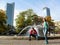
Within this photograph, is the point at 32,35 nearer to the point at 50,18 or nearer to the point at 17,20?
the point at 17,20

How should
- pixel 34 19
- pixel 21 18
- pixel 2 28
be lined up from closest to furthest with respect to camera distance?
pixel 2 28 → pixel 21 18 → pixel 34 19

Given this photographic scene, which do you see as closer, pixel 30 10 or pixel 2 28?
pixel 2 28

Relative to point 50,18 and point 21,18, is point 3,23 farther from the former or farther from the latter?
point 50,18

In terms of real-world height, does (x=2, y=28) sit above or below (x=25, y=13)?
below

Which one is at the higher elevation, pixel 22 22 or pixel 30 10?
pixel 30 10

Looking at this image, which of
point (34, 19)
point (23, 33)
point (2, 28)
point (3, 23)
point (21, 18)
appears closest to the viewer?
point (23, 33)

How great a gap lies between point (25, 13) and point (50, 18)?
13.9 m

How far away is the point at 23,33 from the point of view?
3077cm

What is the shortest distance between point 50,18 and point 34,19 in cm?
981

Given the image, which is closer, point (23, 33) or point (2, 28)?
point (23, 33)

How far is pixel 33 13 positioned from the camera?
3573 inches

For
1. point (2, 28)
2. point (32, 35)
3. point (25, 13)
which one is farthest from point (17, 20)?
point (32, 35)

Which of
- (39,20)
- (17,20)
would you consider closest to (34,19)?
(39,20)

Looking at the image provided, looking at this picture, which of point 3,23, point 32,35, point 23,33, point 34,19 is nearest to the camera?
point 32,35
